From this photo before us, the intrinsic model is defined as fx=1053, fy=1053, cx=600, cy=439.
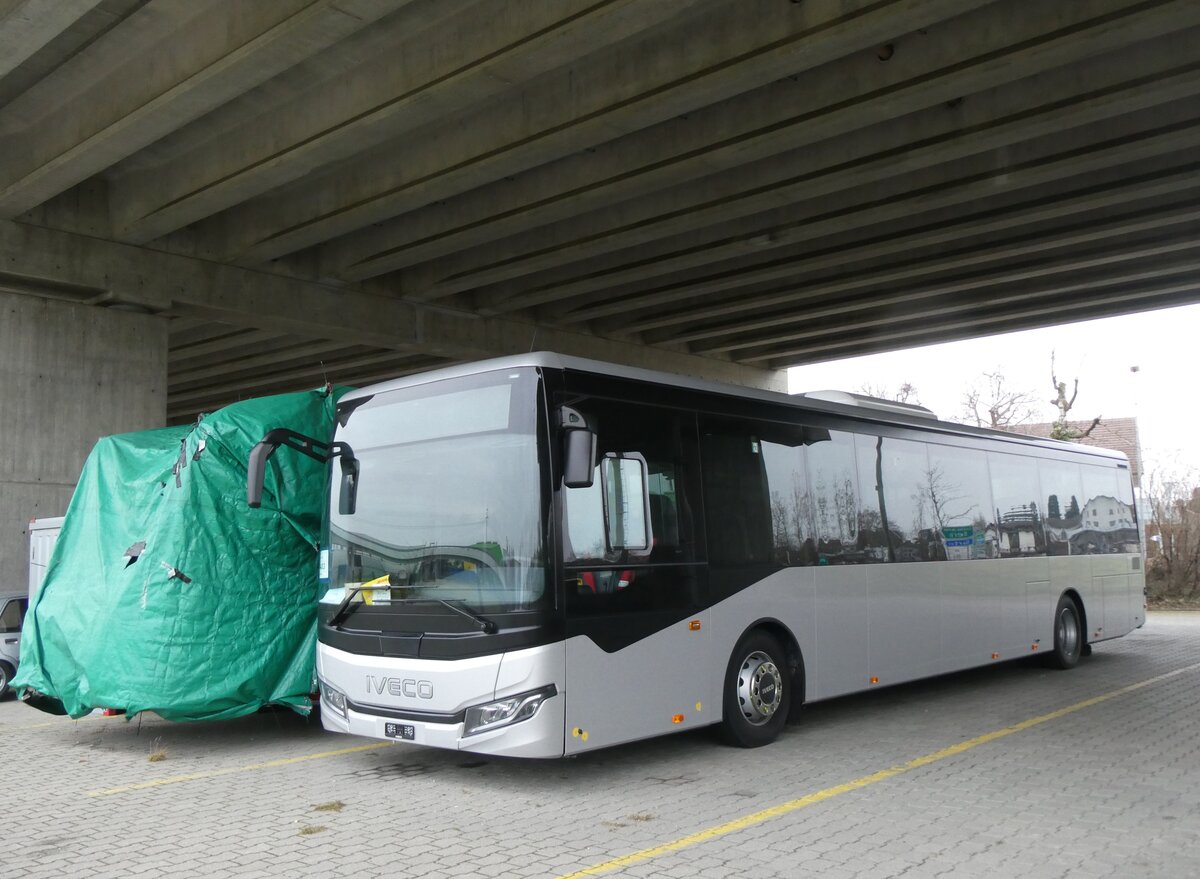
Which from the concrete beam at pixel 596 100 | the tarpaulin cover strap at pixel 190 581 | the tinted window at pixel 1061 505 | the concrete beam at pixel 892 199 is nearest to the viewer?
the tarpaulin cover strap at pixel 190 581

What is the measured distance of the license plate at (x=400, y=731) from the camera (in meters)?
7.47

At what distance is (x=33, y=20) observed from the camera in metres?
9.89

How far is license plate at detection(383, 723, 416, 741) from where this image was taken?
24.5 ft

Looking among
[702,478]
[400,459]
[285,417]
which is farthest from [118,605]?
[702,478]

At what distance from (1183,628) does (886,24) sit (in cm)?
1689

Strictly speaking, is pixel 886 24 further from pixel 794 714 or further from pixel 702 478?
pixel 794 714

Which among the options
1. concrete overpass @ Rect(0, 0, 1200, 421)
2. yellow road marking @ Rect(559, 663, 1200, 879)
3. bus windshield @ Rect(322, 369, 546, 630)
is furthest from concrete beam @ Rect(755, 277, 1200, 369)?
bus windshield @ Rect(322, 369, 546, 630)

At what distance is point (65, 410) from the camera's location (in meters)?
16.6

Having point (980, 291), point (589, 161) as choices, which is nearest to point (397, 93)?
point (589, 161)

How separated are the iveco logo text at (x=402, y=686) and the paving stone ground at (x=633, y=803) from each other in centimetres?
69

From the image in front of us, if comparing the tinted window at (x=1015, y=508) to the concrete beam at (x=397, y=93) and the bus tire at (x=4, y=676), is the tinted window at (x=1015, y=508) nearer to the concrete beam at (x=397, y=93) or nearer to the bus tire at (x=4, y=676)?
the concrete beam at (x=397, y=93)

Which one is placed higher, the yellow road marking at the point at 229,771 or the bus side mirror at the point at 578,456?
the bus side mirror at the point at 578,456

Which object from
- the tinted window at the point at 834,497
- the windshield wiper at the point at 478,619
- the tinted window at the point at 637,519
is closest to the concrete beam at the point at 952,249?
the tinted window at the point at 834,497

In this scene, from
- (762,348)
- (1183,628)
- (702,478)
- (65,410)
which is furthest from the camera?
(762,348)
